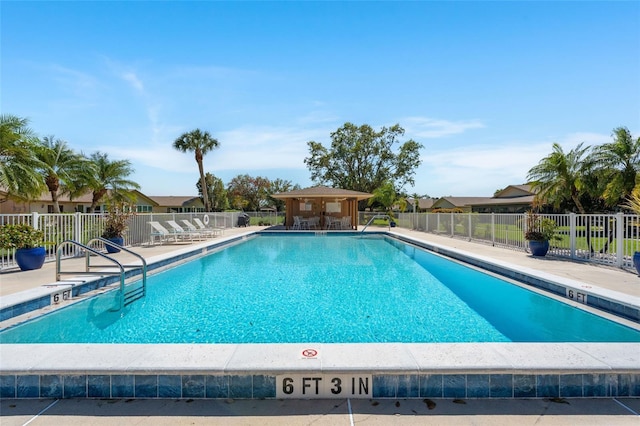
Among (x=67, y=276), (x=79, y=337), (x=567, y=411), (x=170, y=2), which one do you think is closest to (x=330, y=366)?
(x=567, y=411)

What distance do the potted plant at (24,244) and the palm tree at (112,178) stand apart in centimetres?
1639

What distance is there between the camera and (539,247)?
9.95m

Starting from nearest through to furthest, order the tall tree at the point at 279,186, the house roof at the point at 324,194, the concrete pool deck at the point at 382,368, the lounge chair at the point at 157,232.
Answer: the concrete pool deck at the point at 382,368 → the lounge chair at the point at 157,232 → the house roof at the point at 324,194 → the tall tree at the point at 279,186

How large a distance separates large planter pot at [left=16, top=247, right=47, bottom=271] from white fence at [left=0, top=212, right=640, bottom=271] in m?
0.31

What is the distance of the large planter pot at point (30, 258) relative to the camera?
7.44m

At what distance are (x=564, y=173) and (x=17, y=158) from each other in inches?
722

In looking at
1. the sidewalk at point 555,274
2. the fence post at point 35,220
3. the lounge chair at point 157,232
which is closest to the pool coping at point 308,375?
the sidewalk at point 555,274

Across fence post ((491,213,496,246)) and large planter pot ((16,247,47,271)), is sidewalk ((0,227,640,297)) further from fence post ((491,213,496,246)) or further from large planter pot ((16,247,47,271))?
fence post ((491,213,496,246))

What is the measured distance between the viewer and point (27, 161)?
1083 centimetres

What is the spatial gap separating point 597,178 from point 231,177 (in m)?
44.7

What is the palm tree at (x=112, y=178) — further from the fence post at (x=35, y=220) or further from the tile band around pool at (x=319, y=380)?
the tile band around pool at (x=319, y=380)

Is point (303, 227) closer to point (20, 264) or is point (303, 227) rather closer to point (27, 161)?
point (27, 161)

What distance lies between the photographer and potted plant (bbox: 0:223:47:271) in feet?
24.0

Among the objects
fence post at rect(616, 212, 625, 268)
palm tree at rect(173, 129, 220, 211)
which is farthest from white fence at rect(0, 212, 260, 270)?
palm tree at rect(173, 129, 220, 211)
